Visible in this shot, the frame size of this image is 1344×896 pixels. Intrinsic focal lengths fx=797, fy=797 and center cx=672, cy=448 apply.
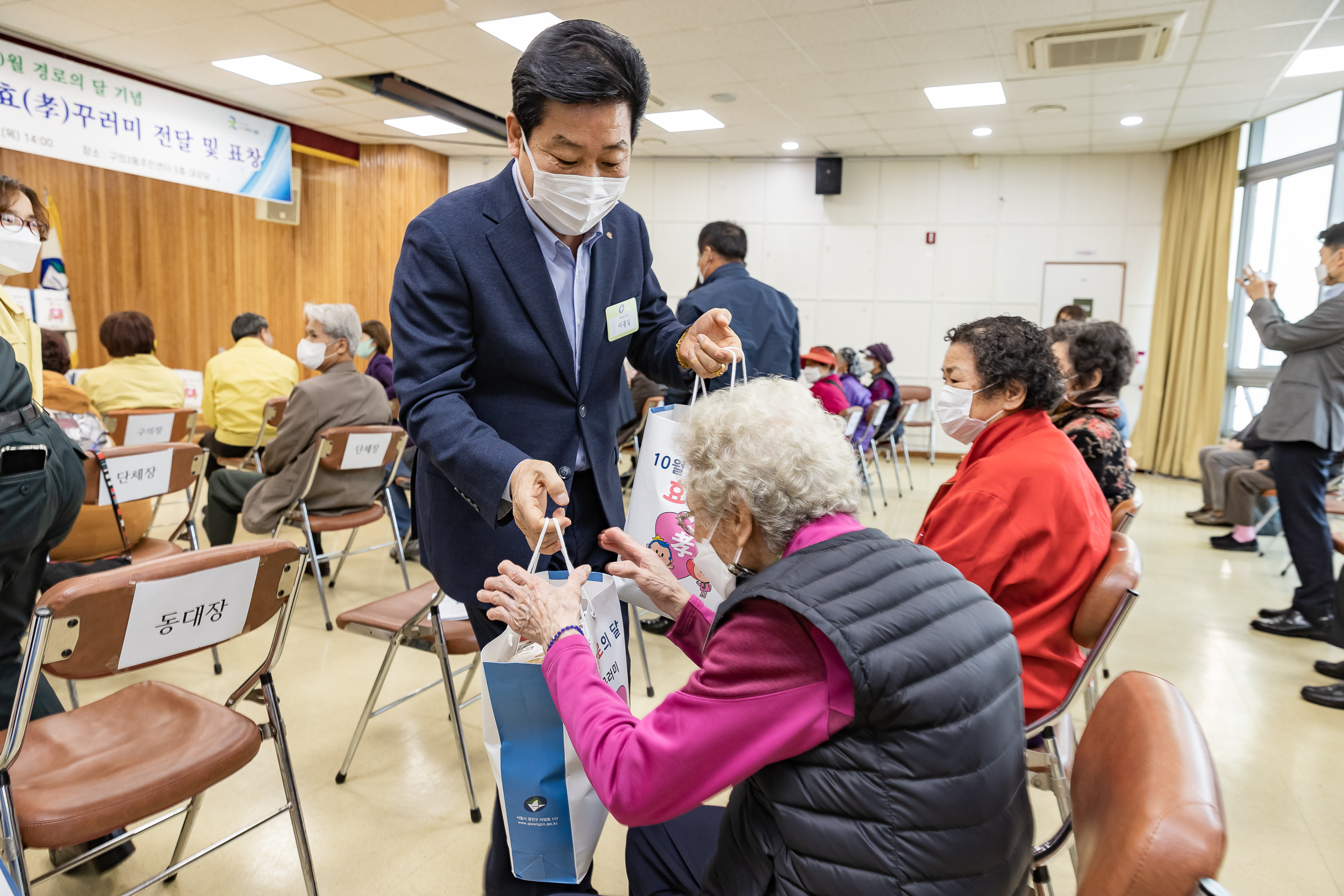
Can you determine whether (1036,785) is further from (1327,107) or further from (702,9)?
(1327,107)

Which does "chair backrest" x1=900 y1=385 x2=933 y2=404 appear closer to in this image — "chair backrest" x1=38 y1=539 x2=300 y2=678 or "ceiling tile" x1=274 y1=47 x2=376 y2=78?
"ceiling tile" x1=274 y1=47 x2=376 y2=78

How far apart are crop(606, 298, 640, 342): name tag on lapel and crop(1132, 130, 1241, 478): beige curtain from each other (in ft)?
26.8

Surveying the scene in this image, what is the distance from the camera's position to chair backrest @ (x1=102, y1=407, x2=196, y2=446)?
3973 mm

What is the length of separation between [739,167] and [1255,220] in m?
5.21

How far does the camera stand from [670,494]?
62.2 inches

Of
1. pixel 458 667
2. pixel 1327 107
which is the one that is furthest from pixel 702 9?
pixel 1327 107

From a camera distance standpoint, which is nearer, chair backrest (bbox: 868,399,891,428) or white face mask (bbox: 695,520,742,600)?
white face mask (bbox: 695,520,742,600)

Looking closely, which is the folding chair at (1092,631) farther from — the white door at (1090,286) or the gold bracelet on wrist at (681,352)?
the white door at (1090,286)

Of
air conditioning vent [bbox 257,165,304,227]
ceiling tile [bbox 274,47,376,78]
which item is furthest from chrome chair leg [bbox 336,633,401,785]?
air conditioning vent [bbox 257,165,304,227]

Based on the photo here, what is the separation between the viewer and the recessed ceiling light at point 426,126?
26.3 ft

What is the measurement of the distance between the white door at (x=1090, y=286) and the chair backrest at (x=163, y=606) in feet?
28.2

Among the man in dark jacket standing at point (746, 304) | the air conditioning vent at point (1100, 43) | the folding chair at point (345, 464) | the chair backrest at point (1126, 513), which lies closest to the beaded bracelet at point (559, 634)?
the chair backrest at point (1126, 513)

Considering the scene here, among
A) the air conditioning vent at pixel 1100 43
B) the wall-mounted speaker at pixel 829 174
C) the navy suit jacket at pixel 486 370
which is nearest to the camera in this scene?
the navy suit jacket at pixel 486 370

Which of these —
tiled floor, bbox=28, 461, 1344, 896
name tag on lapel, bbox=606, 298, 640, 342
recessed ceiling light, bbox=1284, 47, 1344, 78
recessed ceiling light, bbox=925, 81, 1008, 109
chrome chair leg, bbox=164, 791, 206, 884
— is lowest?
tiled floor, bbox=28, 461, 1344, 896
